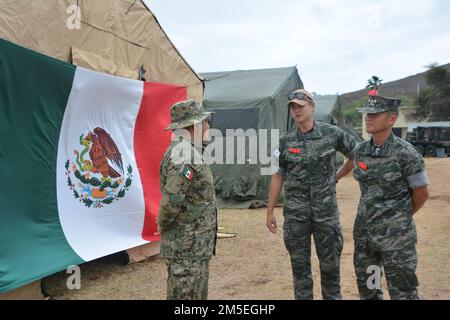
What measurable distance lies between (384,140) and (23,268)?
2.82 meters

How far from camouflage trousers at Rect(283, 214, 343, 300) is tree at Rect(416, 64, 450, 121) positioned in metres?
38.6

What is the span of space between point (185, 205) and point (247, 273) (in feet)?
7.42

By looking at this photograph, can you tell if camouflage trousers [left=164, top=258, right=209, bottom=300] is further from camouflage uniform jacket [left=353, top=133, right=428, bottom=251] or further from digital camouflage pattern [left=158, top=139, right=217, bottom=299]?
camouflage uniform jacket [left=353, top=133, right=428, bottom=251]

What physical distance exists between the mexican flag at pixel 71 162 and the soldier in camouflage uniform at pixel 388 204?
2485mm

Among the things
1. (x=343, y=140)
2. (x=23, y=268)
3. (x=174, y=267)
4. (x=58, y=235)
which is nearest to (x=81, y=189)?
(x=58, y=235)

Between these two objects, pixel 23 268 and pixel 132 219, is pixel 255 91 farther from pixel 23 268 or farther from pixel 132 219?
pixel 23 268

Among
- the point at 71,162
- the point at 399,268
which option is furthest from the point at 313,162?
the point at 71,162

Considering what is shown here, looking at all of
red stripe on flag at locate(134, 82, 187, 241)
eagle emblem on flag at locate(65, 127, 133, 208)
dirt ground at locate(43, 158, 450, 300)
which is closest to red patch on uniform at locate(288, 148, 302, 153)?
dirt ground at locate(43, 158, 450, 300)

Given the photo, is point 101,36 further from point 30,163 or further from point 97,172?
point 30,163

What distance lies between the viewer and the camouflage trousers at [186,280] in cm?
258

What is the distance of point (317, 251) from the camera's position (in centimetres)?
324

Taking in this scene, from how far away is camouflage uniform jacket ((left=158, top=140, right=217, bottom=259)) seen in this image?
2506mm

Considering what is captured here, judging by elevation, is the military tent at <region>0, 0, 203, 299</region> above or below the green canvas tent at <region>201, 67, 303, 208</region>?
above

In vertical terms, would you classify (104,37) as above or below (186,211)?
above
